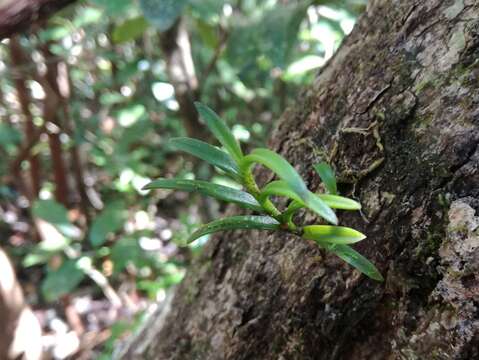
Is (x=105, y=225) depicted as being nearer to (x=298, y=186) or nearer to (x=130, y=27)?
(x=130, y=27)

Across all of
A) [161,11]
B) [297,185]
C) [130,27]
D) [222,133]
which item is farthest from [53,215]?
[297,185]

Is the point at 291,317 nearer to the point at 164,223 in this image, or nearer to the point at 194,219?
the point at 194,219

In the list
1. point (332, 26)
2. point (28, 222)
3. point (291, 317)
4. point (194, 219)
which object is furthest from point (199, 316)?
point (28, 222)

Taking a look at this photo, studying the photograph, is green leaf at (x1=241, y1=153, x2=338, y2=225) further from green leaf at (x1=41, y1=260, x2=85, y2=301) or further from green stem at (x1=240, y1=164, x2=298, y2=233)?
green leaf at (x1=41, y1=260, x2=85, y2=301)

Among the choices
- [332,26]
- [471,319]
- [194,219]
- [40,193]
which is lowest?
[471,319]

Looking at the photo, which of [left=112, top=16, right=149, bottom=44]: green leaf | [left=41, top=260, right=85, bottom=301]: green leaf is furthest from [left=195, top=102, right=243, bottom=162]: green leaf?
[left=41, top=260, right=85, bottom=301]: green leaf

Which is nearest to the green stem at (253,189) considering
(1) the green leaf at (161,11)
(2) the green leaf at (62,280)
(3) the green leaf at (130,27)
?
(1) the green leaf at (161,11)

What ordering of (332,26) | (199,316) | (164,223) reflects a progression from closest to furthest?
(199,316)
(332,26)
(164,223)
